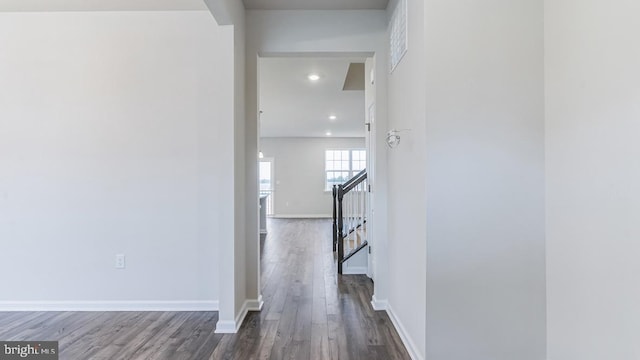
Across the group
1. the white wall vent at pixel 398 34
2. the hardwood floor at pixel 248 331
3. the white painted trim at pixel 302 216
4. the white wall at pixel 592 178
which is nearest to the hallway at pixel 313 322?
the hardwood floor at pixel 248 331

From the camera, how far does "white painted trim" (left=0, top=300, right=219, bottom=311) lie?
2807 millimetres

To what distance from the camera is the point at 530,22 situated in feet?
5.91

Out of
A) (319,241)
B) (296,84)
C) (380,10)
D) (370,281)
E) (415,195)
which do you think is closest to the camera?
(415,195)

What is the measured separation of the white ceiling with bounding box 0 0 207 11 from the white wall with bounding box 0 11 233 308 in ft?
0.21

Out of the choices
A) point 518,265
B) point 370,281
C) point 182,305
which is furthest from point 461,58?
point 182,305

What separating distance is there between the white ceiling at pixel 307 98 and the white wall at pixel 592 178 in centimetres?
201

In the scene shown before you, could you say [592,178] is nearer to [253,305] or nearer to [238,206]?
[238,206]

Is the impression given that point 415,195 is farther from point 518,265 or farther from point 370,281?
point 370,281

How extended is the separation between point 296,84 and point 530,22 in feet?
11.2

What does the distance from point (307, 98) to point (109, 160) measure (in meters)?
3.47

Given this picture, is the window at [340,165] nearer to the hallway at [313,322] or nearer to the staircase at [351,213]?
the staircase at [351,213]

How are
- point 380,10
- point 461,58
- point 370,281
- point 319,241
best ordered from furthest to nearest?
1. point 319,241
2. point 370,281
3. point 380,10
4. point 461,58

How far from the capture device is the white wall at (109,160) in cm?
281

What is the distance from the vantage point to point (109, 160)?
2.82 m
